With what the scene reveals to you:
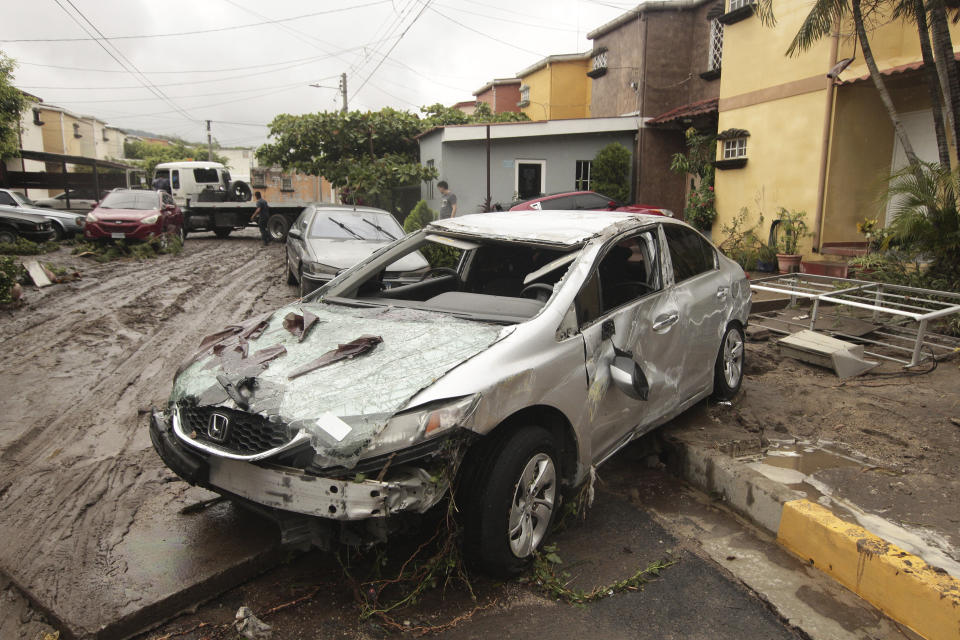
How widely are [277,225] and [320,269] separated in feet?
38.7

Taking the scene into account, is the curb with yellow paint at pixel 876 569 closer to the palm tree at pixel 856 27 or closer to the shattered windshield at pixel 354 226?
the palm tree at pixel 856 27

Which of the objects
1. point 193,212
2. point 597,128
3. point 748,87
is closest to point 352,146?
point 193,212

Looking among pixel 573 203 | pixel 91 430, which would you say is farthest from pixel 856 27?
pixel 91 430

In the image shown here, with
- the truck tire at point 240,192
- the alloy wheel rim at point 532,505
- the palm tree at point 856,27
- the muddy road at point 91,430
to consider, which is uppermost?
the palm tree at point 856,27

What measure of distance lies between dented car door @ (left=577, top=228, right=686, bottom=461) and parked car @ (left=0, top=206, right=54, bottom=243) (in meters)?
16.4

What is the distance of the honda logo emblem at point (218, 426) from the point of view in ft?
8.45

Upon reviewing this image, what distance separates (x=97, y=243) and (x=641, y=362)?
1485cm

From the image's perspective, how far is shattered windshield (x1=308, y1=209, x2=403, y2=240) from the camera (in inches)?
380

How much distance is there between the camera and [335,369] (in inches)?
108

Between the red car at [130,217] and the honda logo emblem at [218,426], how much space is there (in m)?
13.8

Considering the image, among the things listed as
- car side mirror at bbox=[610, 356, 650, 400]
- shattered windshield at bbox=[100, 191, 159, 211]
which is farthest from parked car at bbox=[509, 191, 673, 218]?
car side mirror at bbox=[610, 356, 650, 400]

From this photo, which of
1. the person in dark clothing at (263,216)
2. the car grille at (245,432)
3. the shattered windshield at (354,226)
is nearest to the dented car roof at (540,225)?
the car grille at (245,432)

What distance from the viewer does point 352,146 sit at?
863 inches

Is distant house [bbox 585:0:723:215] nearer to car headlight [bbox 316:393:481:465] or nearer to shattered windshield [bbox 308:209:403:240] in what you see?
shattered windshield [bbox 308:209:403:240]
